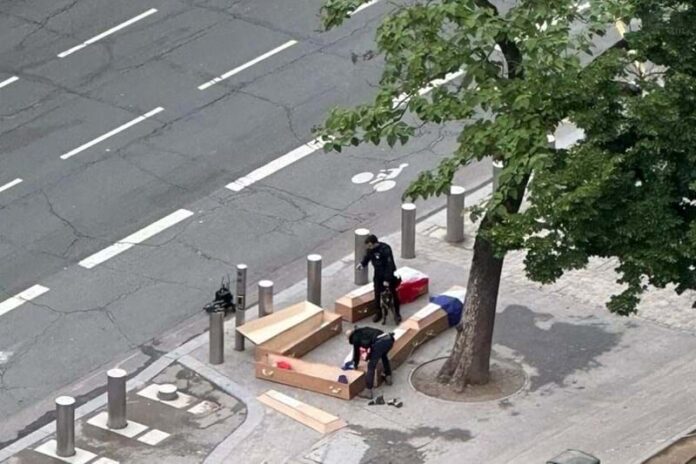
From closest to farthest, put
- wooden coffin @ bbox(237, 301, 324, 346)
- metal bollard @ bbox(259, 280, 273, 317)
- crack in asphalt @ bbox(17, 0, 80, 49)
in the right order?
wooden coffin @ bbox(237, 301, 324, 346) < metal bollard @ bbox(259, 280, 273, 317) < crack in asphalt @ bbox(17, 0, 80, 49)

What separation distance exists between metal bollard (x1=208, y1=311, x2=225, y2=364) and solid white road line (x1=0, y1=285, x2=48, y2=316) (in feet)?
9.15

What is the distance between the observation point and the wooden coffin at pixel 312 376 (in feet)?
67.6

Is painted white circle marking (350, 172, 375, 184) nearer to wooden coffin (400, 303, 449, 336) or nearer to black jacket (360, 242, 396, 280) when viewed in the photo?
black jacket (360, 242, 396, 280)

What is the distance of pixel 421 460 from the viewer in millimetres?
19359

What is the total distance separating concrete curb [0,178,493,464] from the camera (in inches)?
783

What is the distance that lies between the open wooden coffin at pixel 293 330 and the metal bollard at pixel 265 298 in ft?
1.00

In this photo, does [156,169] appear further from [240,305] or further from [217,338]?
[217,338]

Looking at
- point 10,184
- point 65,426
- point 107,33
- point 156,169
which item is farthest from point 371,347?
point 107,33

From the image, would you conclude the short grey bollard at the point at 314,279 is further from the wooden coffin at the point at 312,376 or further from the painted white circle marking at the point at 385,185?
the painted white circle marking at the point at 385,185

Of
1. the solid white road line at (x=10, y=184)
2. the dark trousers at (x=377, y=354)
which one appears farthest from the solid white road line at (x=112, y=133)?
the dark trousers at (x=377, y=354)

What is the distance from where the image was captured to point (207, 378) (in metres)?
21.3

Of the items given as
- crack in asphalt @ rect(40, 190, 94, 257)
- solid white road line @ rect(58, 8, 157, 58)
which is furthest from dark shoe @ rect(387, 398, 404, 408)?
solid white road line @ rect(58, 8, 157, 58)

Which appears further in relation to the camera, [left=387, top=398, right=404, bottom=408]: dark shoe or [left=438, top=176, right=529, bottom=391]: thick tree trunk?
[left=387, top=398, right=404, bottom=408]: dark shoe

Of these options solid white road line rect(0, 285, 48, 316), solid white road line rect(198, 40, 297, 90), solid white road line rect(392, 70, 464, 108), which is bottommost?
solid white road line rect(0, 285, 48, 316)
